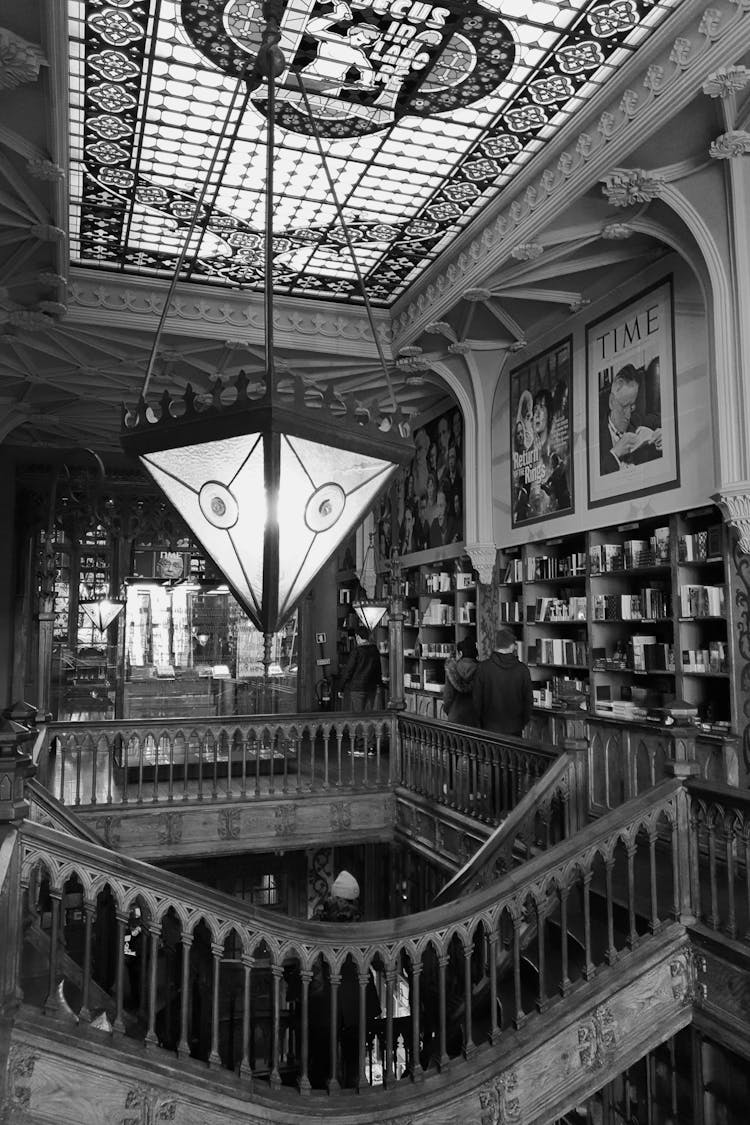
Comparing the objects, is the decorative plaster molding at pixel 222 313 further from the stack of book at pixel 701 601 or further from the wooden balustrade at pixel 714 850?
the wooden balustrade at pixel 714 850

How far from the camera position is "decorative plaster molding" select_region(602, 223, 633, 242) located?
22.0 feet

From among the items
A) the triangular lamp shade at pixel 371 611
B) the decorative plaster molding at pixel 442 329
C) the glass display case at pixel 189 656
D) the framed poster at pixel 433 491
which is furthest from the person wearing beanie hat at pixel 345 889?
the glass display case at pixel 189 656

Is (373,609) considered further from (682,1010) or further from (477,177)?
(682,1010)

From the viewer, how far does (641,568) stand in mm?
7254

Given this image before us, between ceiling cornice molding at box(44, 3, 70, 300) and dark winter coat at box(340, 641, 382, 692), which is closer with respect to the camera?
ceiling cornice molding at box(44, 3, 70, 300)

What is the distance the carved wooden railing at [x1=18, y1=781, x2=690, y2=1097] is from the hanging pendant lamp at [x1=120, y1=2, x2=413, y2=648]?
174cm

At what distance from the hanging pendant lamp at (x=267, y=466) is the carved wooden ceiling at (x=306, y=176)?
100 centimetres

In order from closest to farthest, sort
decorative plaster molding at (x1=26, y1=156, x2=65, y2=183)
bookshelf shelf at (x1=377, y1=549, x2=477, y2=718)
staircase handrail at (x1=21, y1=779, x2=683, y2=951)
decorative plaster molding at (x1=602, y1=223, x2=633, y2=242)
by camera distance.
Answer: staircase handrail at (x1=21, y1=779, x2=683, y2=951) → decorative plaster molding at (x1=26, y1=156, x2=65, y2=183) → decorative plaster molding at (x1=602, y1=223, x2=633, y2=242) → bookshelf shelf at (x1=377, y1=549, x2=477, y2=718)

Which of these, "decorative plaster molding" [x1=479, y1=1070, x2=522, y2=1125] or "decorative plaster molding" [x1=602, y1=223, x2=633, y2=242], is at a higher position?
"decorative plaster molding" [x1=602, y1=223, x2=633, y2=242]

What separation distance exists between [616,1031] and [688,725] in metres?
1.50

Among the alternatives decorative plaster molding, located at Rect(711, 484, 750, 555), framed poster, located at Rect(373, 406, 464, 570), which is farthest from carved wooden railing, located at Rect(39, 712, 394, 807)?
decorative plaster molding, located at Rect(711, 484, 750, 555)

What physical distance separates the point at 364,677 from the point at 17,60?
360 inches

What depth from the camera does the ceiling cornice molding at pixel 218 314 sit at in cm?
936

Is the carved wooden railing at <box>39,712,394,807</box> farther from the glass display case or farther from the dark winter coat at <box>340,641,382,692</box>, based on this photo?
the glass display case
